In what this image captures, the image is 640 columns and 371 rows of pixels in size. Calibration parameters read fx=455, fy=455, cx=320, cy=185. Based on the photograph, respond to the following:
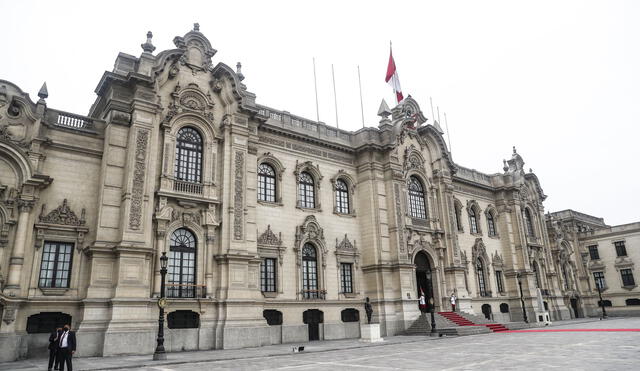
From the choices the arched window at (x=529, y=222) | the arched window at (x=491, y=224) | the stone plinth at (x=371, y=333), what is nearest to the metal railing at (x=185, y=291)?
the stone plinth at (x=371, y=333)

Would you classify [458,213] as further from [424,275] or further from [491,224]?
[424,275]

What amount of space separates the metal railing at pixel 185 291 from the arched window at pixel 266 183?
631 centimetres

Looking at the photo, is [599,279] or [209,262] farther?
[599,279]

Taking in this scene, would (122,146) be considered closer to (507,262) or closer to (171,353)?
(171,353)

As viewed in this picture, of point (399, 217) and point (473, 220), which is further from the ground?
point (473, 220)

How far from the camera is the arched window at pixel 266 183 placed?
25.7 m

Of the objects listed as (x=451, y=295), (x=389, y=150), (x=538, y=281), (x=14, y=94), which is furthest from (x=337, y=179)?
(x=538, y=281)

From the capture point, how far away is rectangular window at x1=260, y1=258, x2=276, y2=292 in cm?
2411

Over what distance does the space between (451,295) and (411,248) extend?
4399mm

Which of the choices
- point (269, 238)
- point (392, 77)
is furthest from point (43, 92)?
point (392, 77)

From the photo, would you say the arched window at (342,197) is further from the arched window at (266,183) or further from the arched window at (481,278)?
the arched window at (481,278)

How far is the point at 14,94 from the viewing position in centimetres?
1930

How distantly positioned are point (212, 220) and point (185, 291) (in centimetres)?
354

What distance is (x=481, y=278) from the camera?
36375 mm
